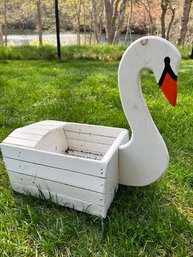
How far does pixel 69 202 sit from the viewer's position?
1310 millimetres

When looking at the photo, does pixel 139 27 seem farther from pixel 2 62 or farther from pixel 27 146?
pixel 27 146

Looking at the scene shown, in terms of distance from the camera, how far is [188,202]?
4.51 feet

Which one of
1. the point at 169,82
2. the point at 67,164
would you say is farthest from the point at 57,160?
the point at 169,82

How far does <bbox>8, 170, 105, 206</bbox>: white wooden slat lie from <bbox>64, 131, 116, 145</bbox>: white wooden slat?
35 cm

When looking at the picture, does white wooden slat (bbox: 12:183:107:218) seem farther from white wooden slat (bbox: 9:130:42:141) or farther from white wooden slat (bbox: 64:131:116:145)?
white wooden slat (bbox: 64:131:116:145)

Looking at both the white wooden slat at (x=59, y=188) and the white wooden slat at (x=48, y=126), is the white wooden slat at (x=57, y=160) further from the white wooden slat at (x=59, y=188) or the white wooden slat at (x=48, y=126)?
the white wooden slat at (x=48, y=126)

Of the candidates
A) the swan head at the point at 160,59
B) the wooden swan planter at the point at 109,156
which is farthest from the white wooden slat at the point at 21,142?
the swan head at the point at 160,59

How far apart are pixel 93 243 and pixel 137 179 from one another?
15.1 inches

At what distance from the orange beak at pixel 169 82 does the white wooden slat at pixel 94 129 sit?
1.42ft

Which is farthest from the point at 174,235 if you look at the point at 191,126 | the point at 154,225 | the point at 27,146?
the point at 191,126

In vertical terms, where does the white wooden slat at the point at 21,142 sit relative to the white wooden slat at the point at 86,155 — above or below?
above

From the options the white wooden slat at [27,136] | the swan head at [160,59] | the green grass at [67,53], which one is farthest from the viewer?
the green grass at [67,53]

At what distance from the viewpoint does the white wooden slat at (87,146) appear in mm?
1497

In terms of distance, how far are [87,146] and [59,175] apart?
1.12 ft
